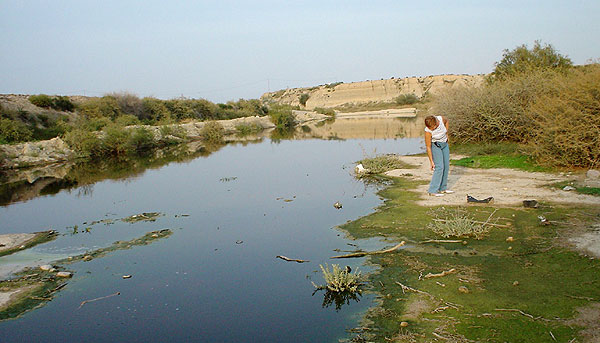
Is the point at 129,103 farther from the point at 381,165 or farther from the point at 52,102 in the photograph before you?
the point at 381,165

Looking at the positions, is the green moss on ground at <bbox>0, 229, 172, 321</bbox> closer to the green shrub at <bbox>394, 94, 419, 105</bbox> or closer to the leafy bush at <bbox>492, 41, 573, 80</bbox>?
the leafy bush at <bbox>492, 41, 573, 80</bbox>

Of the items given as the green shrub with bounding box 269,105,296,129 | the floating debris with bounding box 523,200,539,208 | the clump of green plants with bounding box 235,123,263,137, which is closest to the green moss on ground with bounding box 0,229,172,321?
the floating debris with bounding box 523,200,539,208

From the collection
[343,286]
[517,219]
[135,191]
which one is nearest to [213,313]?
[343,286]

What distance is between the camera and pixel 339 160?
20.5 metres

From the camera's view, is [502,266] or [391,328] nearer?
[391,328]

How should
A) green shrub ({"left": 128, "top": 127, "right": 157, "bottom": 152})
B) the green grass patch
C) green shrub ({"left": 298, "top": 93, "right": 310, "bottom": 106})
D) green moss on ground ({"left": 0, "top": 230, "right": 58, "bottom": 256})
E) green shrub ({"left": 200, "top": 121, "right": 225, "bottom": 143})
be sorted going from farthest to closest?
1. green shrub ({"left": 298, "top": 93, "right": 310, "bottom": 106})
2. green shrub ({"left": 200, "top": 121, "right": 225, "bottom": 143})
3. green shrub ({"left": 128, "top": 127, "right": 157, "bottom": 152})
4. the green grass patch
5. green moss on ground ({"left": 0, "top": 230, "right": 58, "bottom": 256})

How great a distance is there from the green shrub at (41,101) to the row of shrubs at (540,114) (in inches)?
1390

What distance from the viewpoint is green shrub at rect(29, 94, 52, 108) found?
1635 inches

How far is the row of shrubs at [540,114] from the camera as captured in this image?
1135 centimetres

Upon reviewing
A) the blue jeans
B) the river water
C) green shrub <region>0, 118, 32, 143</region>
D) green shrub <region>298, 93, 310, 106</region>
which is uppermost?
green shrub <region>298, 93, 310, 106</region>

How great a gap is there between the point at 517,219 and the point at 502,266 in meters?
2.29

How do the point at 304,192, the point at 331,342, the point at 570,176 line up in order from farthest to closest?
the point at 304,192 → the point at 570,176 → the point at 331,342

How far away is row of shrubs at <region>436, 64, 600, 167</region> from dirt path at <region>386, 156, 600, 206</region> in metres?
0.83

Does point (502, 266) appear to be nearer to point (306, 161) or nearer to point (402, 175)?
point (402, 175)
